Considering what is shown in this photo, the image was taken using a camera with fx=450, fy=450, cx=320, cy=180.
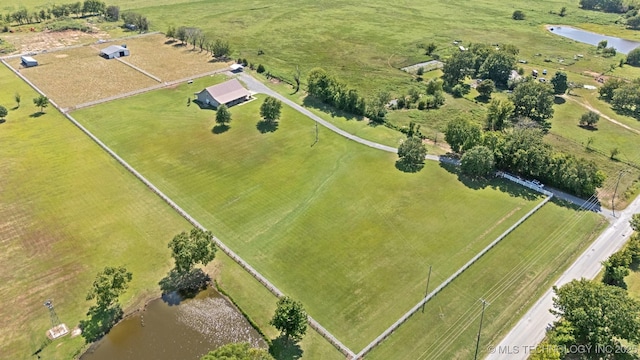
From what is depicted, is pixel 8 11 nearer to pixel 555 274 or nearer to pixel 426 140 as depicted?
pixel 426 140

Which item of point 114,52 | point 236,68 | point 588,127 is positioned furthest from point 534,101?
point 114,52

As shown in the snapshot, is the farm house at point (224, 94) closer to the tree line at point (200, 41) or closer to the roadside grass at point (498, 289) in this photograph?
the tree line at point (200, 41)

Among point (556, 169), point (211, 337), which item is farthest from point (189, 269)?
point (556, 169)

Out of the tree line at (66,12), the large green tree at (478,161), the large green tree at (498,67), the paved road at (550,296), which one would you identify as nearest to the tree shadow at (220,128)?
the large green tree at (478,161)

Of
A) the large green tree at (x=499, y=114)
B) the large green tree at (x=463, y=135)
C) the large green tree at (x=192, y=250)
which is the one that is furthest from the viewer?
the large green tree at (x=499, y=114)

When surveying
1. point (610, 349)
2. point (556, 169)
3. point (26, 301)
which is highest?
point (556, 169)

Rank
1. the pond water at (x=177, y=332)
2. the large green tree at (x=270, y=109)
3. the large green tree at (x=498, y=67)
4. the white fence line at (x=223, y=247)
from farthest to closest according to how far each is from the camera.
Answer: the large green tree at (x=498, y=67)
the large green tree at (x=270, y=109)
the white fence line at (x=223, y=247)
the pond water at (x=177, y=332)

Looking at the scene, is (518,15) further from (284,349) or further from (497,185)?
(284,349)
